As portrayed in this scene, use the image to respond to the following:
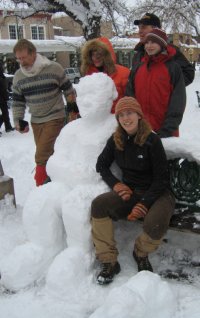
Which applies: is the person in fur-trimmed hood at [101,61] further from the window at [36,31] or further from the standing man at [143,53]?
the window at [36,31]

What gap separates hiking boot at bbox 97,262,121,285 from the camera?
2.99 meters

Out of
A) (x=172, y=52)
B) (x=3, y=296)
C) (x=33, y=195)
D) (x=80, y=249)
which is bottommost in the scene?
(x=3, y=296)

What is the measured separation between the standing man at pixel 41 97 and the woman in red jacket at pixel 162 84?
1034 millimetres

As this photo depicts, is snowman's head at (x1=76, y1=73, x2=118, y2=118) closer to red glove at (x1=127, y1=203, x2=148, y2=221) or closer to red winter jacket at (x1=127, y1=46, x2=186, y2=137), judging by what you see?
red winter jacket at (x1=127, y1=46, x2=186, y2=137)

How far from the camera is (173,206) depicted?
3.10 meters

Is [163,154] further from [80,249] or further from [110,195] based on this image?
[80,249]

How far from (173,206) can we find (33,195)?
3.79 feet

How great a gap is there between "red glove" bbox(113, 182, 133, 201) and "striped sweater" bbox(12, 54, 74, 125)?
4.58 feet

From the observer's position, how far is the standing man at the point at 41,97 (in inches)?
162

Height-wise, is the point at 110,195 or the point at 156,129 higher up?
the point at 156,129

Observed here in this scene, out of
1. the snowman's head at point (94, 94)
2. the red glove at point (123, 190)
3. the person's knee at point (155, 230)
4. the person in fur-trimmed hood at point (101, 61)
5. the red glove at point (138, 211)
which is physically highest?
the person in fur-trimmed hood at point (101, 61)

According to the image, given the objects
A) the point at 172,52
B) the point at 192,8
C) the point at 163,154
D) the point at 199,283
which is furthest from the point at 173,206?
the point at 192,8

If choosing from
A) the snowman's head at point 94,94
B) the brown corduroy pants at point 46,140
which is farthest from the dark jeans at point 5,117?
the snowman's head at point 94,94

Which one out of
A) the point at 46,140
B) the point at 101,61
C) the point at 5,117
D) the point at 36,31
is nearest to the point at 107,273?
the point at 46,140
